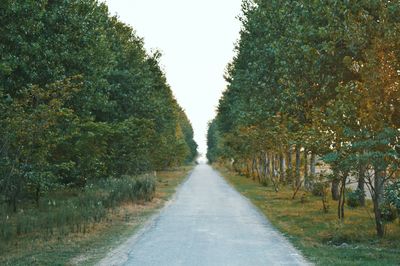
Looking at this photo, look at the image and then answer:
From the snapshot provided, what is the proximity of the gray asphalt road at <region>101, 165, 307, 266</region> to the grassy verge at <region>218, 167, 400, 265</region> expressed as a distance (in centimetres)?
52

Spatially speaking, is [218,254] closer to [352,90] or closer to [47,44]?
[352,90]

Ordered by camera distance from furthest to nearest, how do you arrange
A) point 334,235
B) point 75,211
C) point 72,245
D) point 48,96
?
point 75,211
point 334,235
point 48,96
point 72,245

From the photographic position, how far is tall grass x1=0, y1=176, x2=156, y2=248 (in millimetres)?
14719

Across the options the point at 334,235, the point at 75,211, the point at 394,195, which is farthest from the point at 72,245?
the point at 394,195

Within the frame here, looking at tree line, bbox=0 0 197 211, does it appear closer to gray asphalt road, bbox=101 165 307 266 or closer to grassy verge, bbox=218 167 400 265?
gray asphalt road, bbox=101 165 307 266

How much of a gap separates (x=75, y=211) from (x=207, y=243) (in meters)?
6.68

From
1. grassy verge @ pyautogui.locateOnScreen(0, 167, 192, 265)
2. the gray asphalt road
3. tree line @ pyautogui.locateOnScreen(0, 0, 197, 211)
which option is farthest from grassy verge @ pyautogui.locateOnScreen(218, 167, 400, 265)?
tree line @ pyautogui.locateOnScreen(0, 0, 197, 211)

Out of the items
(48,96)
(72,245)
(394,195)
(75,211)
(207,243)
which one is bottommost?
(72,245)

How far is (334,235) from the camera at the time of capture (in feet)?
45.1

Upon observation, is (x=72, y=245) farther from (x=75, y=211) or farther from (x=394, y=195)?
(x=394, y=195)

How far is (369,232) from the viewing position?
14.5m

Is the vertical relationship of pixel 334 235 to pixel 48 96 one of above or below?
below

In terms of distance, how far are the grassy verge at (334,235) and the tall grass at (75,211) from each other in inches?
238

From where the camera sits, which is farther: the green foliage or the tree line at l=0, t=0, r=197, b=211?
the tree line at l=0, t=0, r=197, b=211
